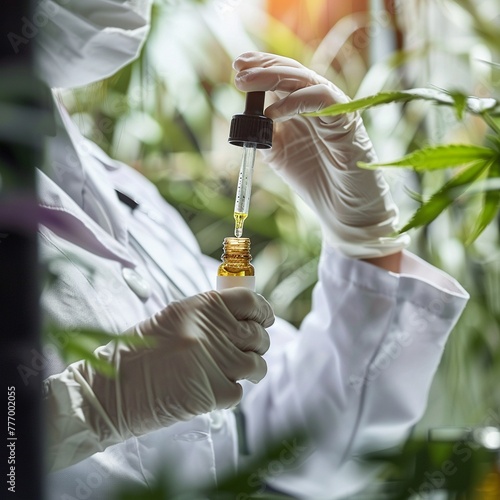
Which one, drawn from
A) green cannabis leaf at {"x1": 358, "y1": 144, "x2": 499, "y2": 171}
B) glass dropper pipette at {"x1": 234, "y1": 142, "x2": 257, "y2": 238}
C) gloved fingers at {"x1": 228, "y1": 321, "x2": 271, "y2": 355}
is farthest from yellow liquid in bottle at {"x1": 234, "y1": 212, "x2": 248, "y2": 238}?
green cannabis leaf at {"x1": 358, "y1": 144, "x2": 499, "y2": 171}

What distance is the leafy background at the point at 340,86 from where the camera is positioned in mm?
787

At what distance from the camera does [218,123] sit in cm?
81

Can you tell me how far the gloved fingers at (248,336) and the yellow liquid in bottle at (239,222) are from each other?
0.37ft

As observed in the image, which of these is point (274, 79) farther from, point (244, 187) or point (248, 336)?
point (248, 336)

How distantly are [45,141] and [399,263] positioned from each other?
45 cm

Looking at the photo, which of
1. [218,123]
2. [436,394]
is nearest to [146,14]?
[218,123]

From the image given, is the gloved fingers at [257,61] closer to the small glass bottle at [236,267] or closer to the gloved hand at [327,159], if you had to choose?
the gloved hand at [327,159]

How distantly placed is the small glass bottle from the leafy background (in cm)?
10

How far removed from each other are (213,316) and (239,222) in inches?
4.9

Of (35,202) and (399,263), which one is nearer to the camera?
(35,202)

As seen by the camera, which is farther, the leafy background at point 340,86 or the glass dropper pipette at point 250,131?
the leafy background at point 340,86

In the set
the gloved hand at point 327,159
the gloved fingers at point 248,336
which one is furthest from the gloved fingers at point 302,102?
the gloved fingers at point 248,336

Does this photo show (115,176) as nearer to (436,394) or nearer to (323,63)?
(323,63)

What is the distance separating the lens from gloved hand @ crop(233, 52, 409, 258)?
718 millimetres
